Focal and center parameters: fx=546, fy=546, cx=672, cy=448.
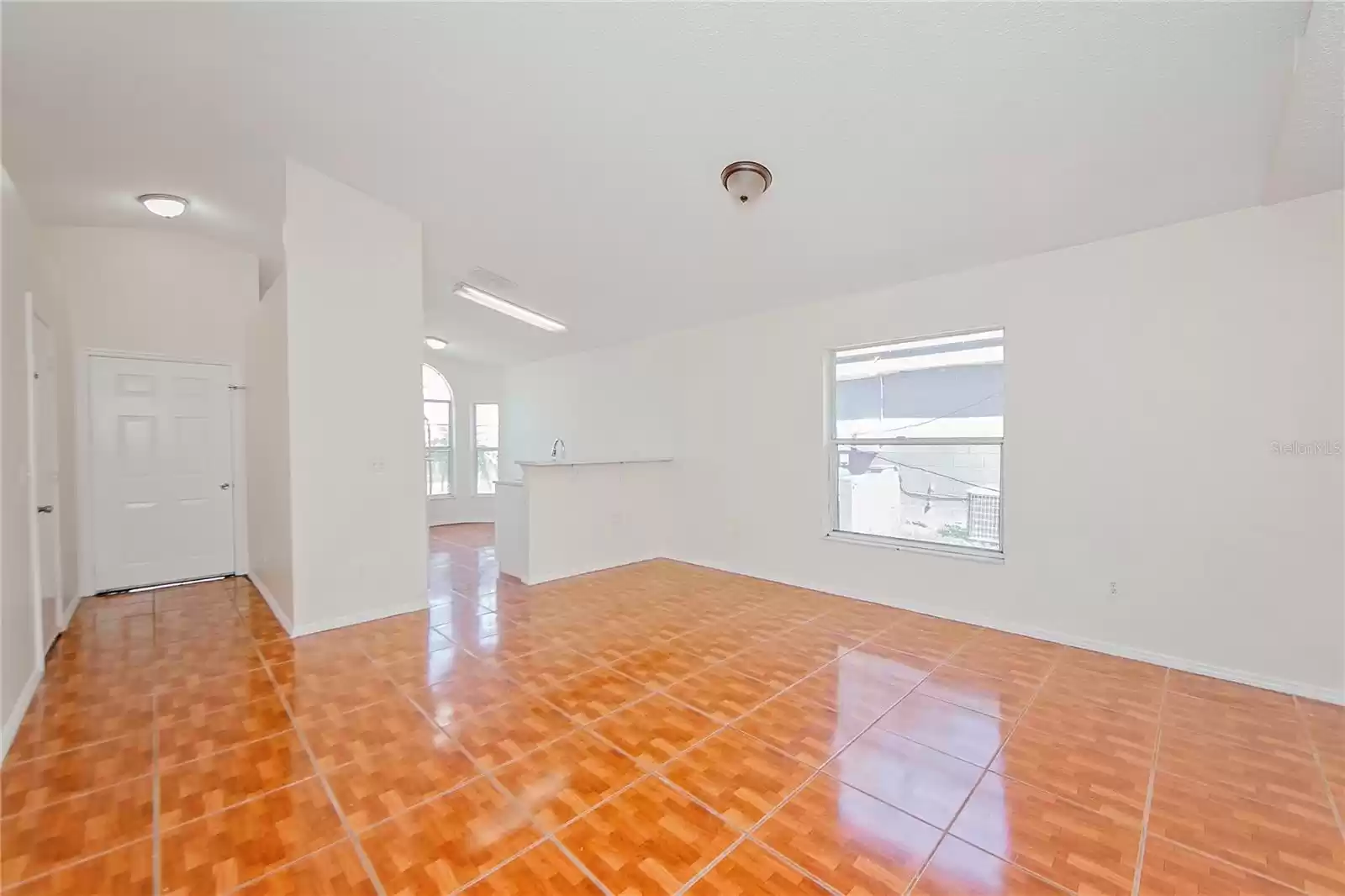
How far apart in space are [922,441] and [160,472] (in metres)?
6.44

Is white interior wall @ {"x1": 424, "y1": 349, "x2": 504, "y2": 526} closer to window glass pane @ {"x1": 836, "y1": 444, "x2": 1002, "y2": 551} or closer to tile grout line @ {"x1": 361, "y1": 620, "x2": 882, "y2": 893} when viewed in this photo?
window glass pane @ {"x1": 836, "y1": 444, "x2": 1002, "y2": 551}

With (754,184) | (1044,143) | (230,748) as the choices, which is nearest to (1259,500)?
(1044,143)

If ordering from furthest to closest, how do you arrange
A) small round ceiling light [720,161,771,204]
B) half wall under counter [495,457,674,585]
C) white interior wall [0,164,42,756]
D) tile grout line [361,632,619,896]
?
half wall under counter [495,457,674,585] < small round ceiling light [720,161,771,204] < white interior wall [0,164,42,756] < tile grout line [361,632,619,896]

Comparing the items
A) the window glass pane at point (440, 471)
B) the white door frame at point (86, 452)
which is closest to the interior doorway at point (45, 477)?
the white door frame at point (86, 452)

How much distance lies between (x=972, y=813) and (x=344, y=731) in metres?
2.53

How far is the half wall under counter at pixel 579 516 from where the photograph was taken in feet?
16.6

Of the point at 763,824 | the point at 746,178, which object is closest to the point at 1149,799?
the point at 763,824

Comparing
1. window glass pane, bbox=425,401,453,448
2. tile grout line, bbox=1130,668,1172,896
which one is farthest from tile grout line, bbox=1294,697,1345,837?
window glass pane, bbox=425,401,453,448

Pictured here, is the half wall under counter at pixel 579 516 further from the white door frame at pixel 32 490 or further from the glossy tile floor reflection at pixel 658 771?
the white door frame at pixel 32 490

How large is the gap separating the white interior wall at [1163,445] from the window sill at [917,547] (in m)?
0.05

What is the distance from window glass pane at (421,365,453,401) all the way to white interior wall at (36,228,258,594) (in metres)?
3.54

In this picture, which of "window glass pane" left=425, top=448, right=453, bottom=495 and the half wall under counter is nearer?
the half wall under counter

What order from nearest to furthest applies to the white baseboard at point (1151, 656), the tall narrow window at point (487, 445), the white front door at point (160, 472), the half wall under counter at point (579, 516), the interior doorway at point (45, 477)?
the white baseboard at point (1151, 656), the interior doorway at point (45, 477), the white front door at point (160, 472), the half wall under counter at point (579, 516), the tall narrow window at point (487, 445)

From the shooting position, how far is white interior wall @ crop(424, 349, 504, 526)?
882 centimetres
